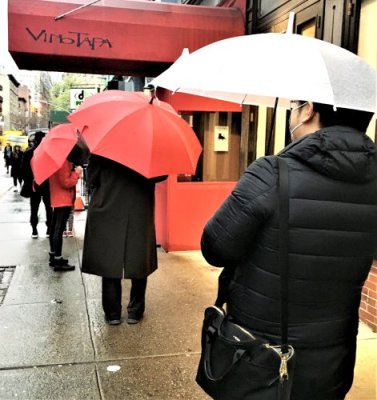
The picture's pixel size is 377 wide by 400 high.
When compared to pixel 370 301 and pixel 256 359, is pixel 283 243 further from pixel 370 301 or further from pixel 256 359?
pixel 370 301

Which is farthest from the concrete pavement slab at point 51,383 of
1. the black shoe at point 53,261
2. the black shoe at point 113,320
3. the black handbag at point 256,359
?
the black shoe at point 53,261

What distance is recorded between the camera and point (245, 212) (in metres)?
1.74

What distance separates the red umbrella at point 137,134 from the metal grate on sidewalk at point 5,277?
8.01 ft

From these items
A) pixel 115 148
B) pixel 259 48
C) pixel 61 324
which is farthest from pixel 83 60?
pixel 259 48

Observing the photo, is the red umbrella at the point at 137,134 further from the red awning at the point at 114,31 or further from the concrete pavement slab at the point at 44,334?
the red awning at the point at 114,31

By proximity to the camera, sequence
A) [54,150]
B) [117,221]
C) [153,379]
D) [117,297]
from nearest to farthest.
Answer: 1. [153,379]
2. [117,221]
3. [117,297]
4. [54,150]

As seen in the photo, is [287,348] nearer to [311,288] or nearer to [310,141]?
[311,288]

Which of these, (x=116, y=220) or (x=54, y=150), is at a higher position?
(x=54, y=150)

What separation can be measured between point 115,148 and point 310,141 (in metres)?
2.48

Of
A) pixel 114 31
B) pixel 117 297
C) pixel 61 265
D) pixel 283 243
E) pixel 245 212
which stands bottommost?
pixel 61 265

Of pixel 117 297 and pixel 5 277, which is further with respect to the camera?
pixel 5 277

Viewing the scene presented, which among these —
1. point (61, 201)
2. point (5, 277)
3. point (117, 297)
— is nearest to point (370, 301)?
point (117, 297)

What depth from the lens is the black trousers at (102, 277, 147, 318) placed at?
15.0 ft

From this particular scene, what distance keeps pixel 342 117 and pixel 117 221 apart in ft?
9.22
